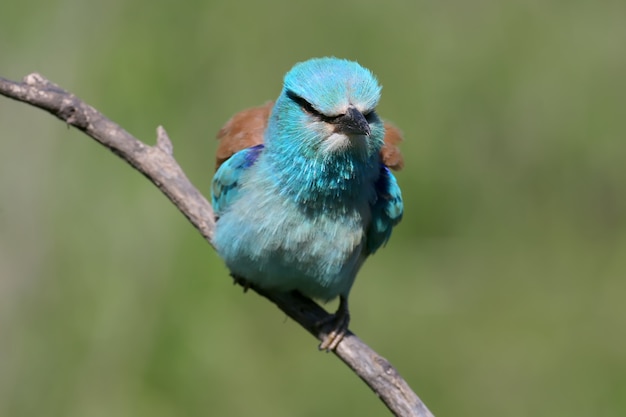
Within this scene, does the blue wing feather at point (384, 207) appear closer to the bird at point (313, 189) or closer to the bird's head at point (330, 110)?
the bird at point (313, 189)

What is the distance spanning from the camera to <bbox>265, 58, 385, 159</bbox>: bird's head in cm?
412

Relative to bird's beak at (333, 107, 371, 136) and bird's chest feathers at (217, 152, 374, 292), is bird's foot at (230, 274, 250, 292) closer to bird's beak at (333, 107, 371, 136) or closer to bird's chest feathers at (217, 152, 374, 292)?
bird's chest feathers at (217, 152, 374, 292)

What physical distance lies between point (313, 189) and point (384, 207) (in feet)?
1.01

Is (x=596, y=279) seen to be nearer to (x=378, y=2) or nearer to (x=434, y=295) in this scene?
(x=434, y=295)

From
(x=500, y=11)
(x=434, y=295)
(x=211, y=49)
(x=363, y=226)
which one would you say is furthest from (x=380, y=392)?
(x=500, y=11)

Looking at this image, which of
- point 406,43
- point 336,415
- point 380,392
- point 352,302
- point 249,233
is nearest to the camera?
point 380,392

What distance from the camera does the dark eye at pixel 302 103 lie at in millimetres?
4215

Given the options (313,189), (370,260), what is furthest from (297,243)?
(370,260)

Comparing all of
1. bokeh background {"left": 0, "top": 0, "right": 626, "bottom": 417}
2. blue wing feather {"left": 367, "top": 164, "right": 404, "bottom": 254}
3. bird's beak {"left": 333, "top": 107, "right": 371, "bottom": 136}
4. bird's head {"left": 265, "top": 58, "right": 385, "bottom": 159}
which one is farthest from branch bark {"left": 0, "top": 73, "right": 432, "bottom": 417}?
bokeh background {"left": 0, "top": 0, "right": 626, "bottom": 417}

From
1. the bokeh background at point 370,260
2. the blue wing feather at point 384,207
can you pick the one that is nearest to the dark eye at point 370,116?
the blue wing feather at point 384,207

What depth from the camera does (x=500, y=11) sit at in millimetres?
6691

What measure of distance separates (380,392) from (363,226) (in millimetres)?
657

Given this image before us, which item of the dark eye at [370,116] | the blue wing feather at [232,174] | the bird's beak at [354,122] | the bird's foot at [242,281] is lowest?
the bird's foot at [242,281]

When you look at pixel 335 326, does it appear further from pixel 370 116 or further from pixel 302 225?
pixel 370 116
